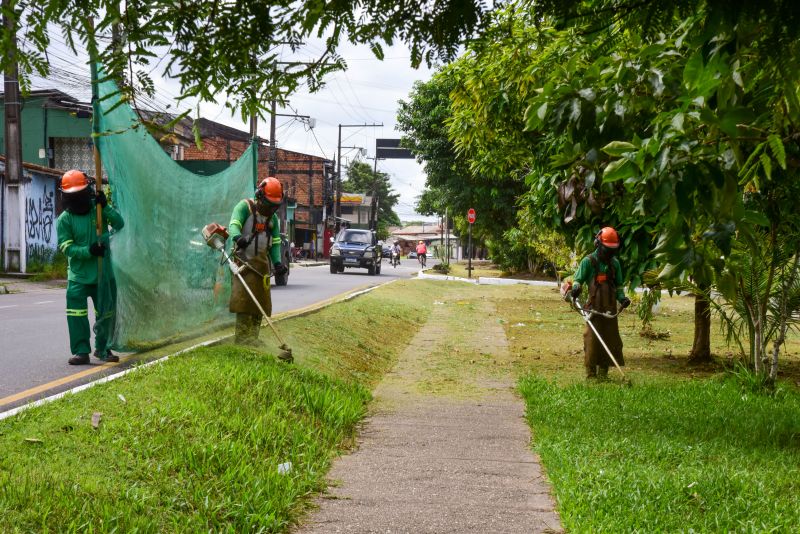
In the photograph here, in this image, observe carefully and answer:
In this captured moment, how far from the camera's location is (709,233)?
364cm

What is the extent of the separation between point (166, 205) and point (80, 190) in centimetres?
116

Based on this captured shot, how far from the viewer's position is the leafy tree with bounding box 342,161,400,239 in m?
100

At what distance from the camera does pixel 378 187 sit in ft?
339

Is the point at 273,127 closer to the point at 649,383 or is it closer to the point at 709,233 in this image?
the point at 649,383

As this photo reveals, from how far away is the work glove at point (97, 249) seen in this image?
25.2ft

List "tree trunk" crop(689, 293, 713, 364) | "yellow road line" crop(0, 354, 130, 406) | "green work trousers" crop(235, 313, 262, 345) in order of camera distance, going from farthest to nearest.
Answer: "tree trunk" crop(689, 293, 713, 364) → "green work trousers" crop(235, 313, 262, 345) → "yellow road line" crop(0, 354, 130, 406)

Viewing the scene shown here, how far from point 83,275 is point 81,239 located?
1.09 feet

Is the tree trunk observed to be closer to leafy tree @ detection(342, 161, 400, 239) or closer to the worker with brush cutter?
the worker with brush cutter

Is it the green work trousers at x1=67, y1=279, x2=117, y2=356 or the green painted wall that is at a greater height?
the green painted wall

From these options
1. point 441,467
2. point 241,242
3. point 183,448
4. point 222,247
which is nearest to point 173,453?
point 183,448

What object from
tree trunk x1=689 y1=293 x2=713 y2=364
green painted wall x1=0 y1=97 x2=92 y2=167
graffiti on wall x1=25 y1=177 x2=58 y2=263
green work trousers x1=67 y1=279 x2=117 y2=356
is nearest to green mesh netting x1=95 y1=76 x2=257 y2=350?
green work trousers x1=67 y1=279 x2=117 y2=356

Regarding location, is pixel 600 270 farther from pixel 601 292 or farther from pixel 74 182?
pixel 74 182

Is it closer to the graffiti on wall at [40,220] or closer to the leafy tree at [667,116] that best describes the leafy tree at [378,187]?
the graffiti on wall at [40,220]

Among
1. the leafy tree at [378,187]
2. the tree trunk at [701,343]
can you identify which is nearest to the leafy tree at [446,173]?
the tree trunk at [701,343]
